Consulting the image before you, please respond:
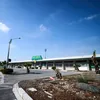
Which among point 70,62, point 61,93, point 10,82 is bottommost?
point 10,82

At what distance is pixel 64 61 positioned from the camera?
50.5 metres

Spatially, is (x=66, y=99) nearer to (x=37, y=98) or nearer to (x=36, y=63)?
(x=37, y=98)

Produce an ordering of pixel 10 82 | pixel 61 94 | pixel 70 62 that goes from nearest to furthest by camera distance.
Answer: pixel 61 94, pixel 10 82, pixel 70 62

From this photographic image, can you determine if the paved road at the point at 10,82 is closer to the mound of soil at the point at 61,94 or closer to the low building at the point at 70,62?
the mound of soil at the point at 61,94

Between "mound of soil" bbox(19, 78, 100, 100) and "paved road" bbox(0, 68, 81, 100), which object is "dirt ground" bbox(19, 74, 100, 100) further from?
"paved road" bbox(0, 68, 81, 100)

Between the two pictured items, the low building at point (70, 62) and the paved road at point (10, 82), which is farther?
the low building at point (70, 62)

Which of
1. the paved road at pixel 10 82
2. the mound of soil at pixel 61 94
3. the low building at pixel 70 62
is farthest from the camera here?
the low building at pixel 70 62

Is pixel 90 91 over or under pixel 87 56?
under

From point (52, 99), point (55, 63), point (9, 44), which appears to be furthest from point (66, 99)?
point (55, 63)

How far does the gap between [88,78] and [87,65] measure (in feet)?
112


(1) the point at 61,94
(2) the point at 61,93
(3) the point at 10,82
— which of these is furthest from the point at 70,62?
(1) the point at 61,94

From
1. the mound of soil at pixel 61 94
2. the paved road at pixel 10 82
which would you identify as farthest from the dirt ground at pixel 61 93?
the paved road at pixel 10 82

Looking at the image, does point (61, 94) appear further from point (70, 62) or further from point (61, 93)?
point (70, 62)

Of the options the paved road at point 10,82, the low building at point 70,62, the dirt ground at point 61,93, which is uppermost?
the low building at point 70,62
